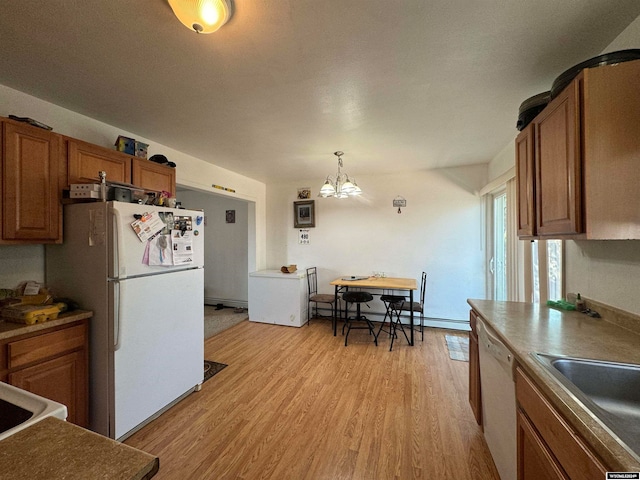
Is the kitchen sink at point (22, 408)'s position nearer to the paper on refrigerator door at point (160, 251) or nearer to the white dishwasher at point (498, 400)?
the paper on refrigerator door at point (160, 251)

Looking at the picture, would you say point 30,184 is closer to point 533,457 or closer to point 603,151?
point 533,457

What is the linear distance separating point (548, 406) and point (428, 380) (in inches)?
72.3

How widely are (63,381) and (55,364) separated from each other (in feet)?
0.44

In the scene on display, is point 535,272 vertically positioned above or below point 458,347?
above

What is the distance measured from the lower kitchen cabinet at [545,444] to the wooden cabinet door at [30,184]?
290 centimetres

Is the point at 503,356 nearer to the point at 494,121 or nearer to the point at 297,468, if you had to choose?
the point at 297,468

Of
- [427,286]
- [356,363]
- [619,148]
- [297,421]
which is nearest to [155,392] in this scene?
[297,421]

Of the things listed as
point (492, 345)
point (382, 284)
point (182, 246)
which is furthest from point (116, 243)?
point (382, 284)

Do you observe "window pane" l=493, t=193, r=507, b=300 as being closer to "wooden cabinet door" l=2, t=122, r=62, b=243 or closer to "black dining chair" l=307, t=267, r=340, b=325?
"black dining chair" l=307, t=267, r=340, b=325

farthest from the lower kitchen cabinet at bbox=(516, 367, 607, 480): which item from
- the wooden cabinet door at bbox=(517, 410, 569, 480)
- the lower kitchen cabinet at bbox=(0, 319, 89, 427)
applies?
the lower kitchen cabinet at bbox=(0, 319, 89, 427)

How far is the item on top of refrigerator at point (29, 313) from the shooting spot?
5.00 ft

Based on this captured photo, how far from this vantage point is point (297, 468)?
5.10 ft

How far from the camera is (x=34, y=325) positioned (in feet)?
4.94

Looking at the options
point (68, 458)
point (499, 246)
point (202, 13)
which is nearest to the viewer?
point (68, 458)
